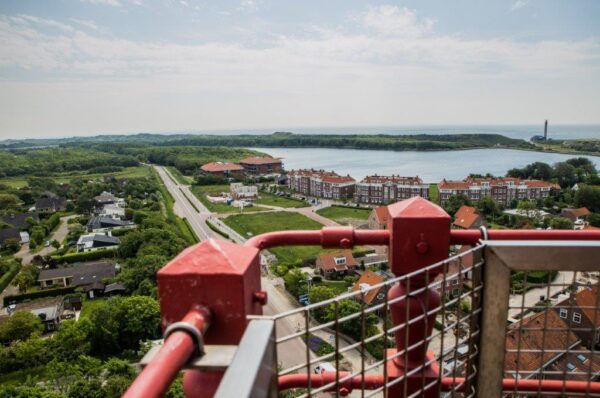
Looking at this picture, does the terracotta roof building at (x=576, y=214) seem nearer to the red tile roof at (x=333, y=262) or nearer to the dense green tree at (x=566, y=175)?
the dense green tree at (x=566, y=175)

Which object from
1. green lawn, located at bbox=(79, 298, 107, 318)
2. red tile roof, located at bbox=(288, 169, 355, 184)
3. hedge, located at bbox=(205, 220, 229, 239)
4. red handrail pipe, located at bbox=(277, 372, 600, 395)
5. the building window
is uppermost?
red handrail pipe, located at bbox=(277, 372, 600, 395)

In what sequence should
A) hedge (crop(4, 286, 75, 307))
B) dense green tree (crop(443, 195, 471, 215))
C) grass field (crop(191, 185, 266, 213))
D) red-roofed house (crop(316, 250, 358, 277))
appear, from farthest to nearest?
grass field (crop(191, 185, 266, 213)), dense green tree (crop(443, 195, 471, 215)), red-roofed house (crop(316, 250, 358, 277)), hedge (crop(4, 286, 75, 307))

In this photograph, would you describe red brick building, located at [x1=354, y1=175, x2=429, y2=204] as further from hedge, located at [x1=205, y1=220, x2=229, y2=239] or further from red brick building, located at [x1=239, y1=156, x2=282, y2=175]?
red brick building, located at [x1=239, y1=156, x2=282, y2=175]

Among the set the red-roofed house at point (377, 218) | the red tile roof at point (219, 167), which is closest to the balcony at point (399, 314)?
the red-roofed house at point (377, 218)

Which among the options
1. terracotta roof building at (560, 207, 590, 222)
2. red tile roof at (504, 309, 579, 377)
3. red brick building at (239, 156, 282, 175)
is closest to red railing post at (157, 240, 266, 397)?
red tile roof at (504, 309, 579, 377)

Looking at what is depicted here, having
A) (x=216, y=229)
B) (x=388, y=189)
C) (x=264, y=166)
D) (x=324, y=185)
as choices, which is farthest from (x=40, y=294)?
(x=264, y=166)

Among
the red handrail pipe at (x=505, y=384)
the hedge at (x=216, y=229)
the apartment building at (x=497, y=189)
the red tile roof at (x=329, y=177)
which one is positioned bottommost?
Result: the hedge at (x=216, y=229)
